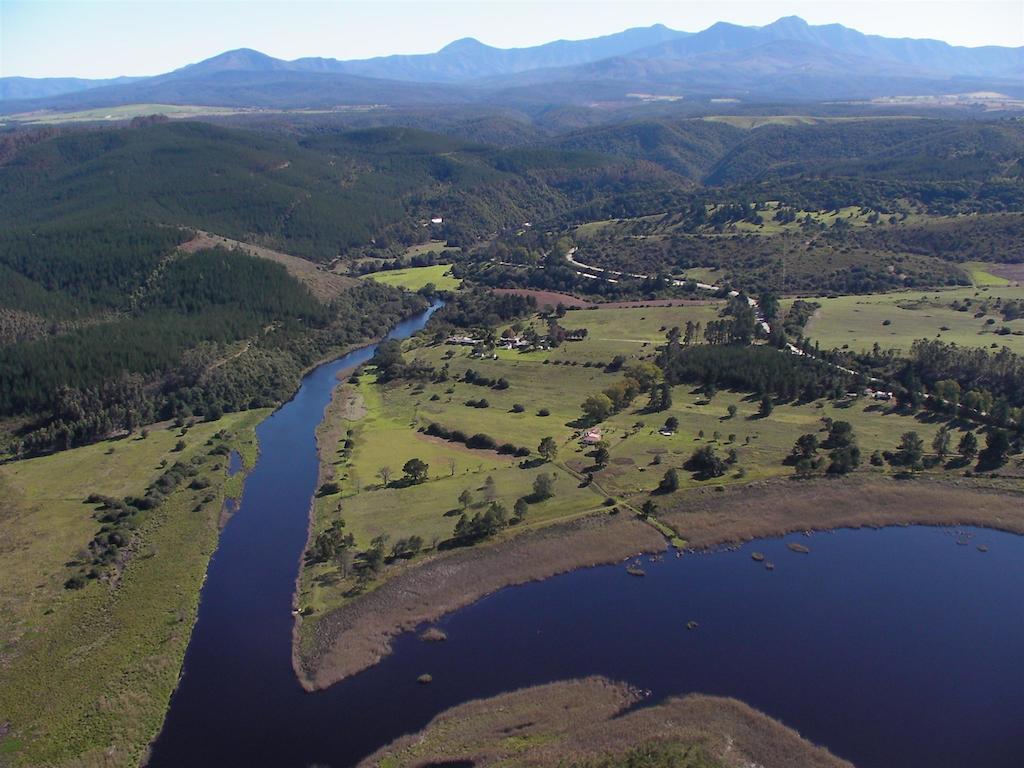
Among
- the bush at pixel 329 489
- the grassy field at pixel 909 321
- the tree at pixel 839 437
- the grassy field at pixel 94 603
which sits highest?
the grassy field at pixel 909 321

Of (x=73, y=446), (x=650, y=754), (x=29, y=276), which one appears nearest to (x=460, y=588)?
(x=650, y=754)

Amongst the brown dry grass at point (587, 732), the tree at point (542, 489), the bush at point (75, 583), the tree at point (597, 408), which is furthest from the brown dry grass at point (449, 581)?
the tree at point (597, 408)

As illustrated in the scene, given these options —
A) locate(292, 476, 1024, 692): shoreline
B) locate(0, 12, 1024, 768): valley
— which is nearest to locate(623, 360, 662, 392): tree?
locate(0, 12, 1024, 768): valley

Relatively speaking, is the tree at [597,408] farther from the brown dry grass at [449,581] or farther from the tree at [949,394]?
the tree at [949,394]

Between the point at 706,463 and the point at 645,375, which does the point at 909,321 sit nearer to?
the point at 645,375

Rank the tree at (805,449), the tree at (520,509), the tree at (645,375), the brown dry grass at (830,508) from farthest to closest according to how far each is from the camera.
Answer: the tree at (645,375) < the tree at (805,449) < the brown dry grass at (830,508) < the tree at (520,509)

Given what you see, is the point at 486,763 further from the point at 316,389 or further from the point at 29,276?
the point at 29,276
